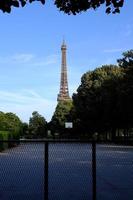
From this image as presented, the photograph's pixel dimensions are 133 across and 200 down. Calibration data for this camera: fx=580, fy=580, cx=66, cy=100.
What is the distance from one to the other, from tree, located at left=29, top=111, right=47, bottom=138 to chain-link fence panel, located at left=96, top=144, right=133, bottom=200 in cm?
16554

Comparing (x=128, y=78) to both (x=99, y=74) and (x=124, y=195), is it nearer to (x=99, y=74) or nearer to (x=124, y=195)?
(x=99, y=74)

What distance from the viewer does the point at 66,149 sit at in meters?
13.4

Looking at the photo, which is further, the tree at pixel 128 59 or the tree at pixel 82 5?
the tree at pixel 128 59

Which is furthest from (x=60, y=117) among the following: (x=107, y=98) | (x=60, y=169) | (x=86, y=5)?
(x=86, y=5)

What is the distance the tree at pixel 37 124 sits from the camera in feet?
609

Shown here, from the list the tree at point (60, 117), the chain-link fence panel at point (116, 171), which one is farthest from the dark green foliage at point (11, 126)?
the chain-link fence panel at point (116, 171)

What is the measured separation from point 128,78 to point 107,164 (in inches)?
2342

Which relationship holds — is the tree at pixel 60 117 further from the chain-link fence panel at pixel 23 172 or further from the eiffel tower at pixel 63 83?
the chain-link fence panel at pixel 23 172

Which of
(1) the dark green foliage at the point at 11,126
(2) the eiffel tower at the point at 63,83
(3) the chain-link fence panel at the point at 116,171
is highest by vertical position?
(2) the eiffel tower at the point at 63,83

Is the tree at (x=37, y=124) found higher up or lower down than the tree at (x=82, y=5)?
higher up

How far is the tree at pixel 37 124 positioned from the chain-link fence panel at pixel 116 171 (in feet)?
543

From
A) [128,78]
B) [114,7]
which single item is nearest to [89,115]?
[128,78]

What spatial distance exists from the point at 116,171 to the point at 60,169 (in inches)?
59.7

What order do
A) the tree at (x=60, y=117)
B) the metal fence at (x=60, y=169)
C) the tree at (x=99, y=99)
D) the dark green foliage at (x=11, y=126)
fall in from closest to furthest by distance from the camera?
the metal fence at (x=60, y=169) < the dark green foliage at (x=11, y=126) < the tree at (x=99, y=99) < the tree at (x=60, y=117)
